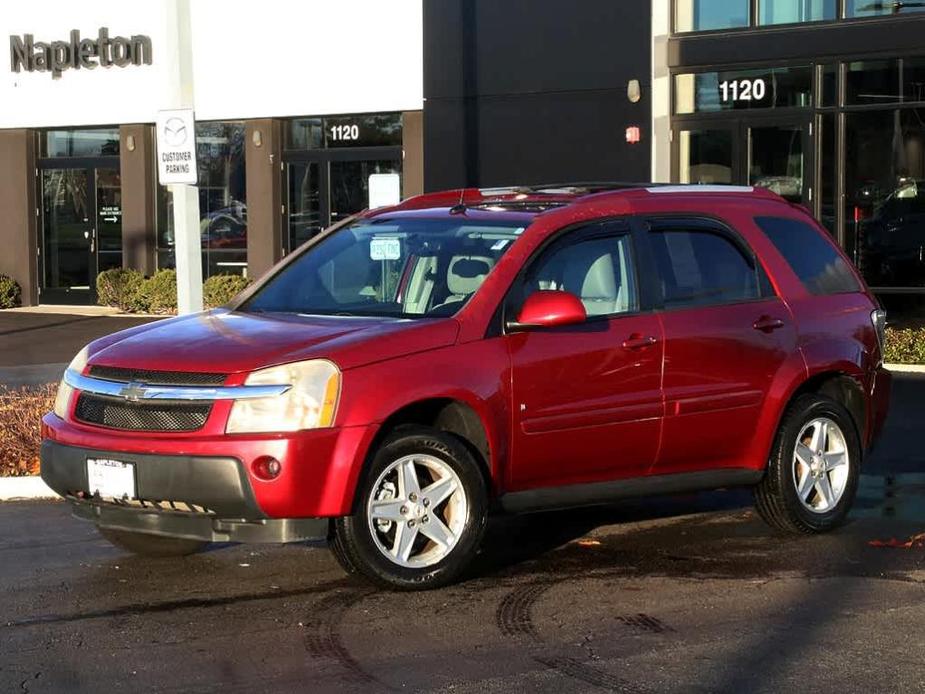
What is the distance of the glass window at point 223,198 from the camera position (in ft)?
87.0

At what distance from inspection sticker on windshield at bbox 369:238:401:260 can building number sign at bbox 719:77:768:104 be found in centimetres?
1422

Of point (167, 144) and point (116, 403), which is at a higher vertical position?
point (167, 144)

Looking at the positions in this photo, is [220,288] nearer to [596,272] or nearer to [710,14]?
[710,14]

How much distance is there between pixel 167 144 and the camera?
12062 mm

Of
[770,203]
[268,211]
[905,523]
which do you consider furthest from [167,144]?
[268,211]

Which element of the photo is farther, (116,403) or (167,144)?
(167,144)

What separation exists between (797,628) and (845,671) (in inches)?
26.4

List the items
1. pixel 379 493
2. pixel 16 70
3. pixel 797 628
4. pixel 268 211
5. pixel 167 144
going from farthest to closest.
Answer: pixel 16 70, pixel 268 211, pixel 167 144, pixel 379 493, pixel 797 628

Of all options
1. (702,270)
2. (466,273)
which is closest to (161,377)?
(466,273)

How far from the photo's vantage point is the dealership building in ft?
69.2

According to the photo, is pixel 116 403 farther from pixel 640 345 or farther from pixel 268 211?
pixel 268 211

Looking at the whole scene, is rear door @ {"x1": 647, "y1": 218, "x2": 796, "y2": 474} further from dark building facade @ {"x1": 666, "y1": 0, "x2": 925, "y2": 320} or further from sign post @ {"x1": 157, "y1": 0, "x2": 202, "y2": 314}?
dark building facade @ {"x1": 666, "y1": 0, "x2": 925, "y2": 320}

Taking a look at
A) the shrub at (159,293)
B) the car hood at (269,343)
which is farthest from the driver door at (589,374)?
the shrub at (159,293)

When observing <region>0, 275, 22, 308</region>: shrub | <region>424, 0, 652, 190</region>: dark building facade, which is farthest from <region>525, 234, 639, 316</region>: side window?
<region>0, 275, 22, 308</region>: shrub
